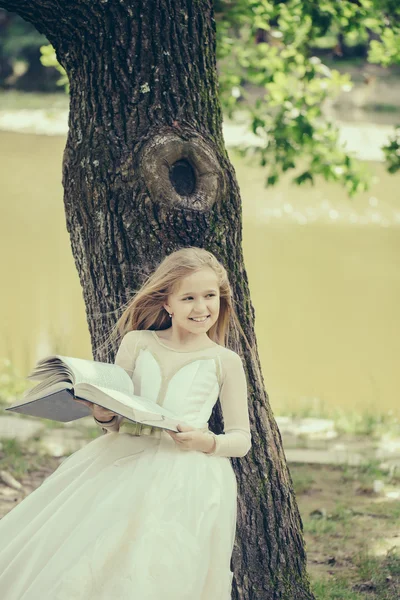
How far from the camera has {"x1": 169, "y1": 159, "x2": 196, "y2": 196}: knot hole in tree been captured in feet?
9.89

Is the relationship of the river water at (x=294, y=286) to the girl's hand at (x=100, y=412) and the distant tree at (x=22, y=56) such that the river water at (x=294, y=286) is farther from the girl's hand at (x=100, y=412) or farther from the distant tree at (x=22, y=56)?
the distant tree at (x=22, y=56)

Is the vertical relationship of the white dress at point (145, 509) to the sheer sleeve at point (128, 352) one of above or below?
below

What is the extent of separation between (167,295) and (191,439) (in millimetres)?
475

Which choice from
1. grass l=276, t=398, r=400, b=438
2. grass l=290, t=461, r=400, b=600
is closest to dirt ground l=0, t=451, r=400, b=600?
grass l=290, t=461, r=400, b=600

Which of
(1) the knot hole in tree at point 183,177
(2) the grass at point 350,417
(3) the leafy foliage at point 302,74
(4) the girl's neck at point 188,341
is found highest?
(3) the leafy foliage at point 302,74

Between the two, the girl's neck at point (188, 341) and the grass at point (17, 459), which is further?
the grass at point (17, 459)

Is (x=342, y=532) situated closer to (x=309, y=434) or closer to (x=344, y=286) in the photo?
(x=309, y=434)

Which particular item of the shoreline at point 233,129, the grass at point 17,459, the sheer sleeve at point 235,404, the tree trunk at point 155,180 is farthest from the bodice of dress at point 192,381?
the shoreline at point 233,129

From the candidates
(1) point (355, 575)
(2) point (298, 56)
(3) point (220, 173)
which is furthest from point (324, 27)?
(1) point (355, 575)

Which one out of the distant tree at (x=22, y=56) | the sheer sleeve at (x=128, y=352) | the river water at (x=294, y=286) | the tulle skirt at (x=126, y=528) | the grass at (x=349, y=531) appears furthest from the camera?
the distant tree at (x=22, y=56)

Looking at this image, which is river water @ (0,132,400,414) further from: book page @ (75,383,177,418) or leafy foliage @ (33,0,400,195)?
book page @ (75,383,177,418)

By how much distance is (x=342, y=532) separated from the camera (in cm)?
417

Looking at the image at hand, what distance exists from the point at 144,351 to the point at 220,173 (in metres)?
0.69

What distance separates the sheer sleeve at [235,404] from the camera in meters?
2.68
